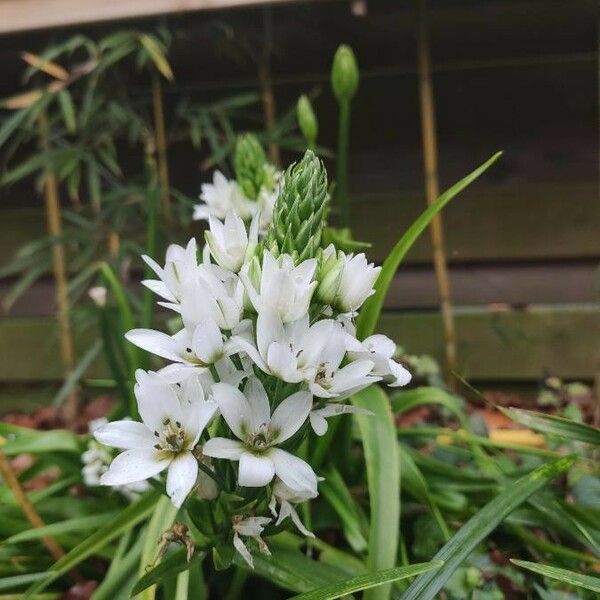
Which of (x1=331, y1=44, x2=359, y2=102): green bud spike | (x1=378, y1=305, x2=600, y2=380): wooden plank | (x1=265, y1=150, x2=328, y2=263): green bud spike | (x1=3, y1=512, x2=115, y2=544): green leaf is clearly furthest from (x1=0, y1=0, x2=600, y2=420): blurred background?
(x1=265, y1=150, x2=328, y2=263): green bud spike

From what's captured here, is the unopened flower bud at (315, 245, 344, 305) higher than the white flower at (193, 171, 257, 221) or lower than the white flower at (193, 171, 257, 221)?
lower

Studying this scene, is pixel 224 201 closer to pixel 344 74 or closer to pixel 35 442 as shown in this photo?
pixel 344 74

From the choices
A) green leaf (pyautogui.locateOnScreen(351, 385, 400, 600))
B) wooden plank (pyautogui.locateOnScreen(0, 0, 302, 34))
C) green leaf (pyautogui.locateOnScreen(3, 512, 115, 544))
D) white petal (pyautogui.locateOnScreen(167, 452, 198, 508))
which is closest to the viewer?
white petal (pyautogui.locateOnScreen(167, 452, 198, 508))

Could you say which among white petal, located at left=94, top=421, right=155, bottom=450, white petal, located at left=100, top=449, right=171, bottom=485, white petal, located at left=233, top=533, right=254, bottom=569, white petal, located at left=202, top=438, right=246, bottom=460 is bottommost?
white petal, located at left=233, top=533, right=254, bottom=569

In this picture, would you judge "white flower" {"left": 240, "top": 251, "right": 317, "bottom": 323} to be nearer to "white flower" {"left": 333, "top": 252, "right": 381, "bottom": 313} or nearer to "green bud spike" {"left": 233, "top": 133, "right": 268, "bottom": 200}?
"white flower" {"left": 333, "top": 252, "right": 381, "bottom": 313}

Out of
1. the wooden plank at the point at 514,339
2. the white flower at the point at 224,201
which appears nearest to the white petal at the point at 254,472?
the white flower at the point at 224,201

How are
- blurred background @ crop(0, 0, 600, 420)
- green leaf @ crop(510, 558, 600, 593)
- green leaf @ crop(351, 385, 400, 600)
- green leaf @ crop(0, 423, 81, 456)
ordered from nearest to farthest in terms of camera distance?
green leaf @ crop(510, 558, 600, 593) < green leaf @ crop(351, 385, 400, 600) < green leaf @ crop(0, 423, 81, 456) < blurred background @ crop(0, 0, 600, 420)

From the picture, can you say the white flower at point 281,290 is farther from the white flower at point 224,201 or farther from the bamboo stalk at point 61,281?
the bamboo stalk at point 61,281
